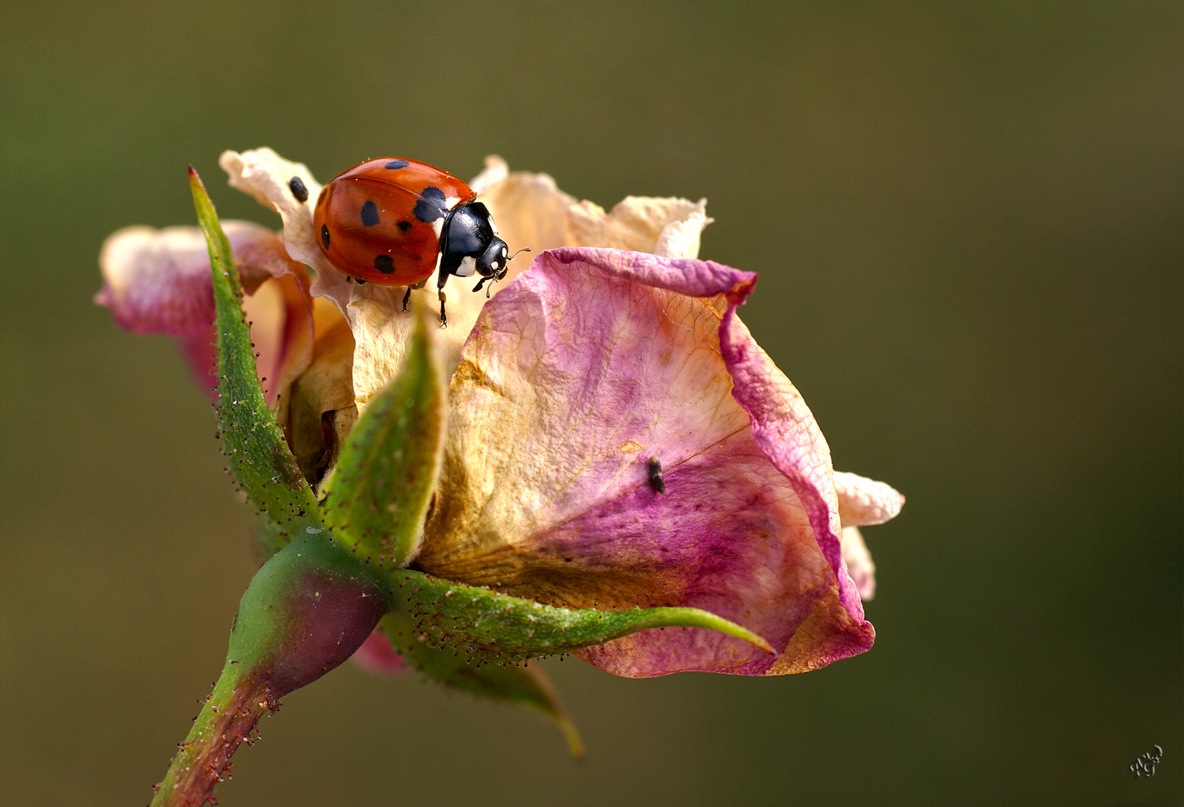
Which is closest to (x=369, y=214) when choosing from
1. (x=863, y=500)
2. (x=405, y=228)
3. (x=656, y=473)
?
(x=405, y=228)

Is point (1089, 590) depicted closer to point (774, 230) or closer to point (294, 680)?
point (774, 230)

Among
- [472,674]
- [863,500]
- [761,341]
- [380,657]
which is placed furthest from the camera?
[761,341]

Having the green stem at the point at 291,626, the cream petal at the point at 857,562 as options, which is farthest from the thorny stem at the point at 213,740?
the cream petal at the point at 857,562

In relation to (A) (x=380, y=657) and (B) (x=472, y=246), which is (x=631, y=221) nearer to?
(B) (x=472, y=246)

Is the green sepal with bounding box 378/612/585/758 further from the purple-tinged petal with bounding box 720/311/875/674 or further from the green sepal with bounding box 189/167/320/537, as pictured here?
the purple-tinged petal with bounding box 720/311/875/674

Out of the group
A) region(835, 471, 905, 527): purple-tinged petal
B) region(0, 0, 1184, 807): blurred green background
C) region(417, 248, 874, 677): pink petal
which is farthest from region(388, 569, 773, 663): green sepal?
region(0, 0, 1184, 807): blurred green background

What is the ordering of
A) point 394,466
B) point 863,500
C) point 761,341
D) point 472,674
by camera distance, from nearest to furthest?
point 394,466
point 863,500
point 472,674
point 761,341
